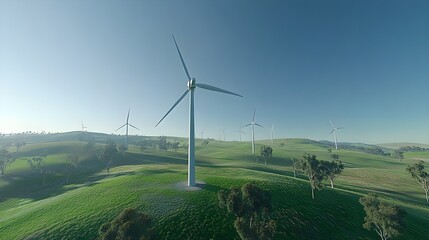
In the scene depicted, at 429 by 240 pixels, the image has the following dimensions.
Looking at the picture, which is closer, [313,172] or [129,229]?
[129,229]

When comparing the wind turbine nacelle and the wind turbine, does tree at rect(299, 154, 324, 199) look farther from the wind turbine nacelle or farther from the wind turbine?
the wind turbine nacelle

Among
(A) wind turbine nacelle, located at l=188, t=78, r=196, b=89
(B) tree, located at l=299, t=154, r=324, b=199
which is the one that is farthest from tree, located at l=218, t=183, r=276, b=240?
→ (A) wind turbine nacelle, located at l=188, t=78, r=196, b=89

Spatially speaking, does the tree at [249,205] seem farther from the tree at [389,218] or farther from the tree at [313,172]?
the tree at [313,172]

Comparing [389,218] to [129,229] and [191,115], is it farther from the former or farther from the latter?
[191,115]

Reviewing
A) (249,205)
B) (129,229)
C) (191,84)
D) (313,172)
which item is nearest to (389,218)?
(313,172)

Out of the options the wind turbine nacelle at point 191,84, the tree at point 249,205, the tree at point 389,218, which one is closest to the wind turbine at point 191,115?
the wind turbine nacelle at point 191,84

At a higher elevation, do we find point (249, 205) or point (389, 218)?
point (249, 205)

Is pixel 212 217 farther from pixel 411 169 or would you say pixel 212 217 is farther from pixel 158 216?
pixel 411 169

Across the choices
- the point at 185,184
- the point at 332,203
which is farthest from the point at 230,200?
the point at 332,203
